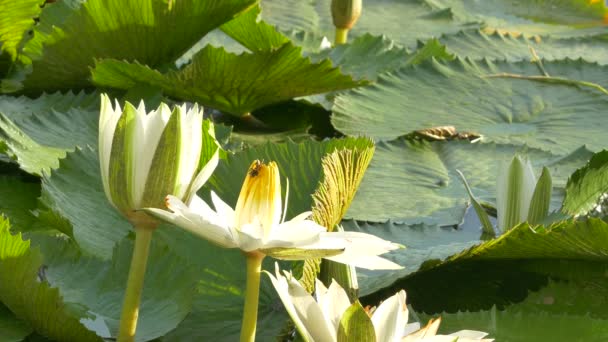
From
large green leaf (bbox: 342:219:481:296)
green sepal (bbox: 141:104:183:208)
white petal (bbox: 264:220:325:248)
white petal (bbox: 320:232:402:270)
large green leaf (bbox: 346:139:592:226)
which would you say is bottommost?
large green leaf (bbox: 342:219:481:296)

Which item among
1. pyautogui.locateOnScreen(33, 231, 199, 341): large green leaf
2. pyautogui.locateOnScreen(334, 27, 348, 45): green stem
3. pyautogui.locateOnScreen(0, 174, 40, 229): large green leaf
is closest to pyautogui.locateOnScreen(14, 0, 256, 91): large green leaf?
pyautogui.locateOnScreen(0, 174, 40, 229): large green leaf

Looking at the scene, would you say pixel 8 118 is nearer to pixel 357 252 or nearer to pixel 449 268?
pixel 449 268

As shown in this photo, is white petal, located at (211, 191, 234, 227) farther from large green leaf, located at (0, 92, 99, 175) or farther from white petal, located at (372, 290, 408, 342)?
large green leaf, located at (0, 92, 99, 175)

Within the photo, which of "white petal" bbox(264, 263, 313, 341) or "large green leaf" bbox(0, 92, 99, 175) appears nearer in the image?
"white petal" bbox(264, 263, 313, 341)

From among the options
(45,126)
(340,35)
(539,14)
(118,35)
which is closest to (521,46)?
(340,35)

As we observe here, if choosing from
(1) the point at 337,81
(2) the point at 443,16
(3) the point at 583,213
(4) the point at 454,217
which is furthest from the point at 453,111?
(2) the point at 443,16
